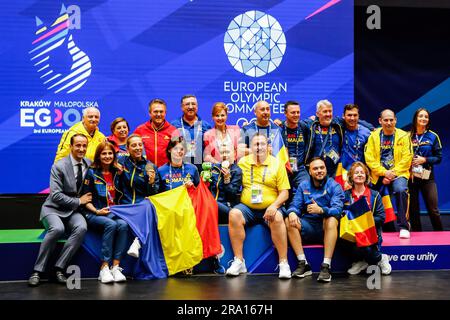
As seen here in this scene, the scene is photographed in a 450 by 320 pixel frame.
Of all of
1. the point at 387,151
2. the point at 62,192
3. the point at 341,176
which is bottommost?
the point at 62,192

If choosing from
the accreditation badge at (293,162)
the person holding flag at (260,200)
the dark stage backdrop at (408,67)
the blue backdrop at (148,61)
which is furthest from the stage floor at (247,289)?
the dark stage backdrop at (408,67)

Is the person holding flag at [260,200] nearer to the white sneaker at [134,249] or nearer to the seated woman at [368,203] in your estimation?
the seated woman at [368,203]

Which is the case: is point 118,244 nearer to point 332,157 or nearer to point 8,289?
point 8,289

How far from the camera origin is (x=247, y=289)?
469 cm

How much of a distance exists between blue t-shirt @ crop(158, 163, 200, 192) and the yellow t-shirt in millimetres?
458

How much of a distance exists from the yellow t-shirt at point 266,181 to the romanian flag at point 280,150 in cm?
20

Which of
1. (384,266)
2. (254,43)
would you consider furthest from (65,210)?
(254,43)

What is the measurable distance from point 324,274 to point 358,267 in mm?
487

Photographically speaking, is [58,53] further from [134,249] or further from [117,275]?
[117,275]

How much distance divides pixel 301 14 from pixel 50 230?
3.97 meters

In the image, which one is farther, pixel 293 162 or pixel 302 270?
pixel 293 162

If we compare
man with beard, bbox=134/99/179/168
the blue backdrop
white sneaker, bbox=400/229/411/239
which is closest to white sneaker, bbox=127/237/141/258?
man with beard, bbox=134/99/179/168

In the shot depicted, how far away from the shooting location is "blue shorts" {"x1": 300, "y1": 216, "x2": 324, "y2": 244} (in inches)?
208

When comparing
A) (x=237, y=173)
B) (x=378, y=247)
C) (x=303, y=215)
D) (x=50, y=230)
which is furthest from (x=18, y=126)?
(x=378, y=247)
